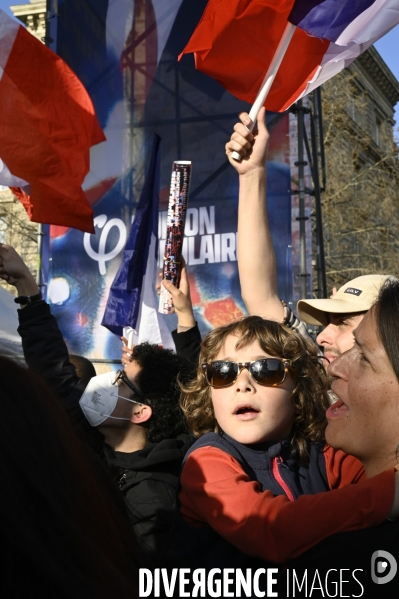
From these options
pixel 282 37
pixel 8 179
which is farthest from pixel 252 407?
pixel 8 179

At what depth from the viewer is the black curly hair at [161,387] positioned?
3027 millimetres

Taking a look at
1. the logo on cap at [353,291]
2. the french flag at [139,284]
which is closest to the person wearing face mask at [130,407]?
the logo on cap at [353,291]

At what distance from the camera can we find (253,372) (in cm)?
225

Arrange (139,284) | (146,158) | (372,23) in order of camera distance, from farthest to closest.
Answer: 1. (146,158)
2. (139,284)
3. (372,23)

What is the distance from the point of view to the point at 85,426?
302cm

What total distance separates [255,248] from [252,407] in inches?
36.6

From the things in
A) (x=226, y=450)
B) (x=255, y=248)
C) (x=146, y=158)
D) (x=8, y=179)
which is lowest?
(x=226, y=450)

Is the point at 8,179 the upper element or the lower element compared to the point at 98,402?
upper

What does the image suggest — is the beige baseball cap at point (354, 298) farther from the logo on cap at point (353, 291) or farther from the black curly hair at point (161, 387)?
the black curly hair at point (161, 387)

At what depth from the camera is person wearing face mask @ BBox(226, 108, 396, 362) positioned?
9.70ft

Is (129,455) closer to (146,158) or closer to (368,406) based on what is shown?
(368,406)

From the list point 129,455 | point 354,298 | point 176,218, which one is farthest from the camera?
point 176,218

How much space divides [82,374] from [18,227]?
13220 mm

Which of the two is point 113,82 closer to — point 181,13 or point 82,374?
point 181,13
